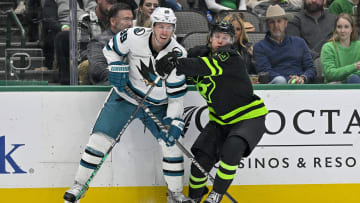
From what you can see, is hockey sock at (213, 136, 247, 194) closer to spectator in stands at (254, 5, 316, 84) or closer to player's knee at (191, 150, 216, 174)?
player's knee at (191, 150, 216, 174)

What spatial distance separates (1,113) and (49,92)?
0.33 meters

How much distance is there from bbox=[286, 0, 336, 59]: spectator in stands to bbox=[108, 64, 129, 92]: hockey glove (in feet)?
3.75

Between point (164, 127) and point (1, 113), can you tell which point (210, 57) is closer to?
point (164, 127)

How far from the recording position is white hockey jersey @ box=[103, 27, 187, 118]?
380 cm

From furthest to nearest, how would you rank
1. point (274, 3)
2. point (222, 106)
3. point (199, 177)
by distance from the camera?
1. point (274, 3)
2. point (199, 177)
3. point (222, 106)

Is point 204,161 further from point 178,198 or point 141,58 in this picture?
point 141,58

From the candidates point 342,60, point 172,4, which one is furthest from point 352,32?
point 172,4

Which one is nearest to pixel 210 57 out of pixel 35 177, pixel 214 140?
pixel 214 140

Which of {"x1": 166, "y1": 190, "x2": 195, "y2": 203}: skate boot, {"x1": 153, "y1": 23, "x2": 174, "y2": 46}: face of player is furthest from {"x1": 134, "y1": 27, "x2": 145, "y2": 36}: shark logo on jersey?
{"x1": 166, "y1": 190, "x2": 195, "y2": 203}: skate boot

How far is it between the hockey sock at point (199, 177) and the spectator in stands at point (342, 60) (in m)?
0.98

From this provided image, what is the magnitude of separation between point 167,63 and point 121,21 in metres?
0.68

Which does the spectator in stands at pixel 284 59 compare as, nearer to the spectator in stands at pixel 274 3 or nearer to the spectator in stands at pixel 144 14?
the spectator in stands at pixel 274 3

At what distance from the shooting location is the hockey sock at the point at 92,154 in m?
3.83

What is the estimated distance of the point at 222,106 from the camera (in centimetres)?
375
